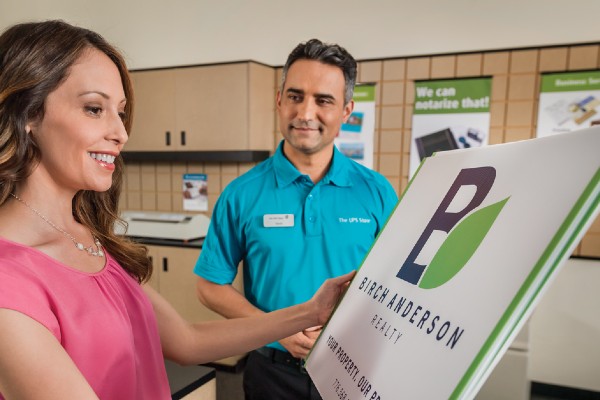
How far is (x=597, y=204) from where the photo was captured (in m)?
0.33

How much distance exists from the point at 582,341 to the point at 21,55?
11.2 feet

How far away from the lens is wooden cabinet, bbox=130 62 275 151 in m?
3.32

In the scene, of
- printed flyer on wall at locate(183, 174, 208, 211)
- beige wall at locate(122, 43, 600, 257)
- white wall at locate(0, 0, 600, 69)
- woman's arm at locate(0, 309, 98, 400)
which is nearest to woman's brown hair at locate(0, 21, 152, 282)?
woman's arm at locate(0, 309, 98, 400)

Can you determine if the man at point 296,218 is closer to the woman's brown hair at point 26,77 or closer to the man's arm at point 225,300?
the man's arm at point 225,300

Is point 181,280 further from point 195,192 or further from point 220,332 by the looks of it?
point 220,332

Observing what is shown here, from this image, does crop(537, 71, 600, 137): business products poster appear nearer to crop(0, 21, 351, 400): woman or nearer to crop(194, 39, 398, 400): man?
crop(194, 39, 398, 400): man

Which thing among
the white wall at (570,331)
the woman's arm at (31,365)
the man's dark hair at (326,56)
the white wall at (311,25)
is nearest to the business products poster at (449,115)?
the white wall at (311,25)

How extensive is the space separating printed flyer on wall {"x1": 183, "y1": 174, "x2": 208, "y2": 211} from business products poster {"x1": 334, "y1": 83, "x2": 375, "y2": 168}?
125 centimetres

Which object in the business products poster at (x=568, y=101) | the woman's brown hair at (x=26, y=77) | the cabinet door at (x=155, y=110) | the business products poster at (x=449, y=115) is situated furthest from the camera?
the cabinet door at (x=155, y=110)

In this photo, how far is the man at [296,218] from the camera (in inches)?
52.9

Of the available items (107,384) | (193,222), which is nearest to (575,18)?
(193,222)

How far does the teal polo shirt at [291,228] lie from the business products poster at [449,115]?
176cm

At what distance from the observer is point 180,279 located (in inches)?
132

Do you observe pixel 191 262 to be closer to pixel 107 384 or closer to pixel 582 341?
pixel 107 384
